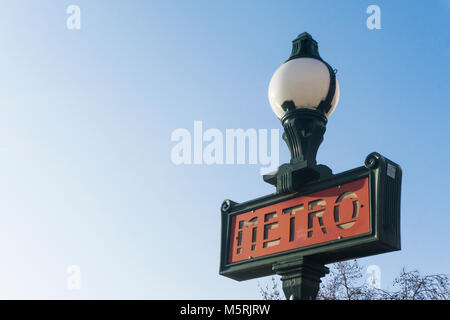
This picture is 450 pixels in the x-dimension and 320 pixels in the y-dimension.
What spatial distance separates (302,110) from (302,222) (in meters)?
1.08

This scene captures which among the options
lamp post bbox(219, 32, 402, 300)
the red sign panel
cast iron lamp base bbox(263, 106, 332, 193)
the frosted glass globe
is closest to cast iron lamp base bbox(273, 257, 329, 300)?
lamp post bbox(219, 32, 402, 300)

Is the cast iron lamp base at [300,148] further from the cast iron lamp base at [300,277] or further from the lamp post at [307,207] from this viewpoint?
the cast iron lamp base at [300,277]

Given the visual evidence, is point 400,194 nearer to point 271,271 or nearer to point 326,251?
point 326,251

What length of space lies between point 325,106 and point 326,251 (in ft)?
4.89

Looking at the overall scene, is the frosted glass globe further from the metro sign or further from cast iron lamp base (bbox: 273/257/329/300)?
cast iron lamp base (bbox: 273/257/329/300)

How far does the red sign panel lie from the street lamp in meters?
0.23

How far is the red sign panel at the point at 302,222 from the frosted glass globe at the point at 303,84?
958 mm

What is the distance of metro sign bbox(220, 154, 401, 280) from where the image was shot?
4.83 m

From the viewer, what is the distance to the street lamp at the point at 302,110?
5555 millimetres

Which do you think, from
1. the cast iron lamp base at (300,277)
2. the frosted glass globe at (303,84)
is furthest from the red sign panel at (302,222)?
the frosted glass globe at (303,84)

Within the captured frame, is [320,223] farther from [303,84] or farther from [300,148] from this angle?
[303,84]

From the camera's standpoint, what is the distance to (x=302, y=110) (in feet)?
18.9

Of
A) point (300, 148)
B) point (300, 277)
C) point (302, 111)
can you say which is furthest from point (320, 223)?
point (302, 111)
